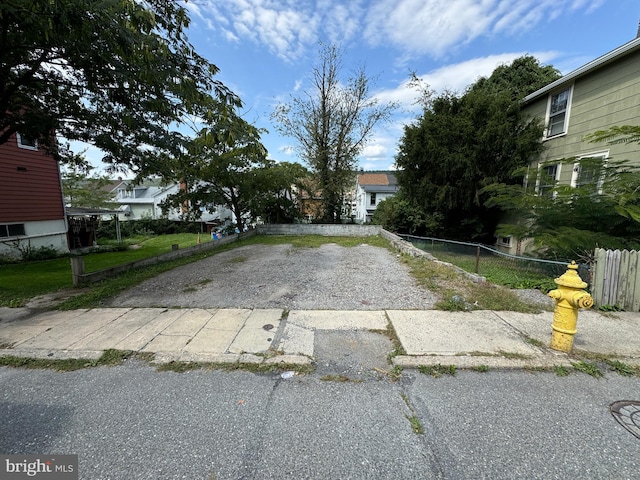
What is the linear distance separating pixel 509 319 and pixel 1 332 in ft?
21.9

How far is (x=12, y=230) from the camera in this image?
1083 cm

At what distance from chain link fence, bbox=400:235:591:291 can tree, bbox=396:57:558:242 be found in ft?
7.81

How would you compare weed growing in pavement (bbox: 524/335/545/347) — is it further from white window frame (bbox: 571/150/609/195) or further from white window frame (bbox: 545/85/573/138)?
white window frame (bbox: 545/85/573/138)

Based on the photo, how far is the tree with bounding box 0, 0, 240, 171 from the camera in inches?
134

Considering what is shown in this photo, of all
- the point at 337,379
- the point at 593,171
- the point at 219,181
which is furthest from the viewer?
the point at 219,181

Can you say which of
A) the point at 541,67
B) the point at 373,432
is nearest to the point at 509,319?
the point at 373,432

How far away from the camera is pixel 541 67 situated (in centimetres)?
1456

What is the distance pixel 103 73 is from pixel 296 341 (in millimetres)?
5574

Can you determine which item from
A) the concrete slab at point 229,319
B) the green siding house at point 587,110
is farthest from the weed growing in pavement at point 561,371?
the green siding house at point 587,110

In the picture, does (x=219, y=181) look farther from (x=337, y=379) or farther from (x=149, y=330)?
(x=337, y=379)

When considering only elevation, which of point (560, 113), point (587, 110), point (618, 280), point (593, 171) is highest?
point (560, 113)

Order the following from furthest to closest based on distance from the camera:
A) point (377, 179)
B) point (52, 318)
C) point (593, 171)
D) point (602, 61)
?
point (377, 179), point (602, 61), point (593, 171), point (52, 318)

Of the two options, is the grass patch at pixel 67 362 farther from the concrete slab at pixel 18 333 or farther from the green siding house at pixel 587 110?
the green siding house at pixel 587 110

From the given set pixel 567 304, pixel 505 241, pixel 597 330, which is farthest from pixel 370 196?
pixel 567 304
